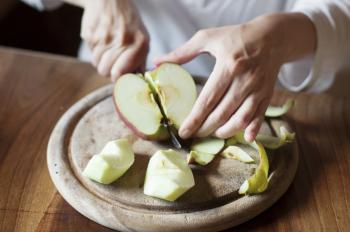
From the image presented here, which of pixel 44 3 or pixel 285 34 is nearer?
pixel 285 34

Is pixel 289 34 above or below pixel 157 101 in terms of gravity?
above

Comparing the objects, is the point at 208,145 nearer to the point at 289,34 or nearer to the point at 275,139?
the point at 275,139

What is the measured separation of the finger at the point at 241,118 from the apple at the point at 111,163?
0.15 metres

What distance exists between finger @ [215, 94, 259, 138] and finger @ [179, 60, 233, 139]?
35mm

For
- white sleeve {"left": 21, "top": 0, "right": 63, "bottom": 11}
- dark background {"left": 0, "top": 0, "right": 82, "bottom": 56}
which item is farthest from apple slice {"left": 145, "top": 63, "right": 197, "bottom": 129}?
dark background {"left": 0, "top": 0, "right": 82, "bottom": 56}

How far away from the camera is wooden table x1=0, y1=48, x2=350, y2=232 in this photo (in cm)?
68

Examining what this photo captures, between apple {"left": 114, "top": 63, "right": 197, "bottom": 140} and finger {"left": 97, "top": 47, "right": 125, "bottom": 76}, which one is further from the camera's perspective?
finger {"left": 97, "top": 47, "right": 125, "bottom": 76}

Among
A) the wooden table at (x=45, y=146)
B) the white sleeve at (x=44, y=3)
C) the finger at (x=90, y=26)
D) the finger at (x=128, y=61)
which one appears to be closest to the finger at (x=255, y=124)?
the wooden table at (x=45, y=146)

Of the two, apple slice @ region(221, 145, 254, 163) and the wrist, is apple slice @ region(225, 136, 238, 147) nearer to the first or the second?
apple slice @ region(221, 145, 254, 163)

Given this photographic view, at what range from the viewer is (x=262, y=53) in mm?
Result: 767

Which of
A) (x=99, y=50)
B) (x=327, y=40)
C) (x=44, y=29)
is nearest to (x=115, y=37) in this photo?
(x=99, y=50)

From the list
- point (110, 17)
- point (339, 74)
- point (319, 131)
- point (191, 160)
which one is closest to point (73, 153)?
point (191, 160)

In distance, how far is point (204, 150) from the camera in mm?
764

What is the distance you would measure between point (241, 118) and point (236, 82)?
6 cm
